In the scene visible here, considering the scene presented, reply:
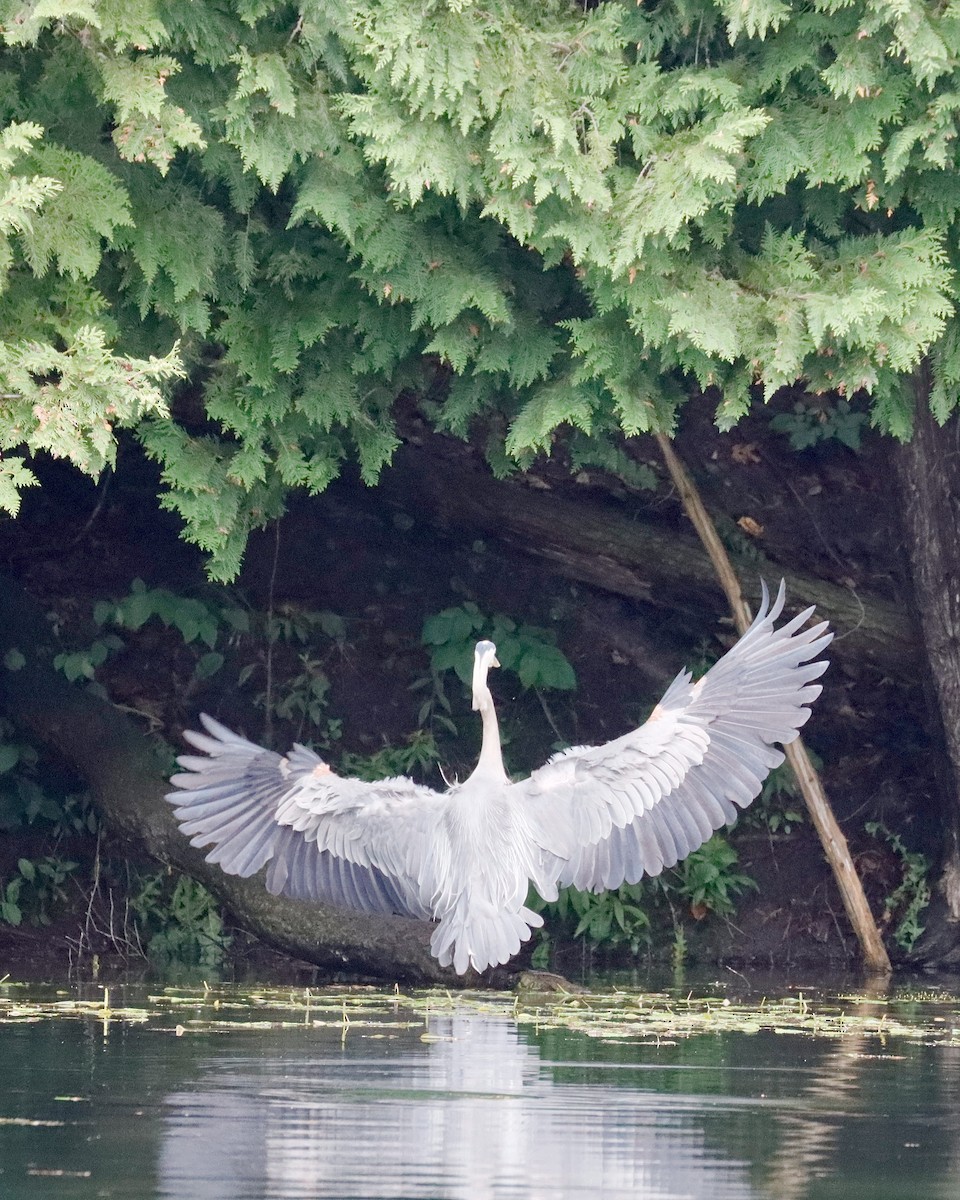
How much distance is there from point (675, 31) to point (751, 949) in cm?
523

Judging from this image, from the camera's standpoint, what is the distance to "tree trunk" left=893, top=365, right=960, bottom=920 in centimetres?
944

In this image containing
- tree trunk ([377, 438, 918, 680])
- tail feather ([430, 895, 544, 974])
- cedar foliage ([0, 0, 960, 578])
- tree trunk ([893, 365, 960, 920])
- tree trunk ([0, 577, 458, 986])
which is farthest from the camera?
tree trunk ([377, 438, 918, 680])

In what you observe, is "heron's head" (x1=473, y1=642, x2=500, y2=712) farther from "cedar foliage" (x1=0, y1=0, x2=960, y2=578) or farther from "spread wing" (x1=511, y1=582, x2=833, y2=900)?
"cedar foliage" (x1=0, y1=0, x2=960, y2=578)

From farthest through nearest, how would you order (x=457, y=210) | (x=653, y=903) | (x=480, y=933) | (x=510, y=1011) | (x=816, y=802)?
(x=653, y=903) → (x=816, y=802) → (x=510, y=1011) → (x=480, y=933) → (x=457, y=210)

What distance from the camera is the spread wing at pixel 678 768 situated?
7754 mm

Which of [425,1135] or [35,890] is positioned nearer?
[425,1135]

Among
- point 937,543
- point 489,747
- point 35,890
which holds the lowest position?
point 35,890

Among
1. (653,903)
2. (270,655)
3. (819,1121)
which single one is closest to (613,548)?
(653,903)

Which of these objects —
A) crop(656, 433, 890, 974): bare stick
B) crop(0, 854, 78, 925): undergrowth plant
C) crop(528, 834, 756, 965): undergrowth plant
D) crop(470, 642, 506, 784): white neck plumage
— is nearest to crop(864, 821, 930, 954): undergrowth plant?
crop(656, 433, 890, 974): bare stick

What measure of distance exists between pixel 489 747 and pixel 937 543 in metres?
2.73

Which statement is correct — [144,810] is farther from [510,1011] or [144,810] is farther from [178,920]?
[510,1011]

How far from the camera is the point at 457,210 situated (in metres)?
7.34

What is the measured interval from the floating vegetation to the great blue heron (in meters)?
0.40

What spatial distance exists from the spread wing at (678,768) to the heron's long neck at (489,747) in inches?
5.9
